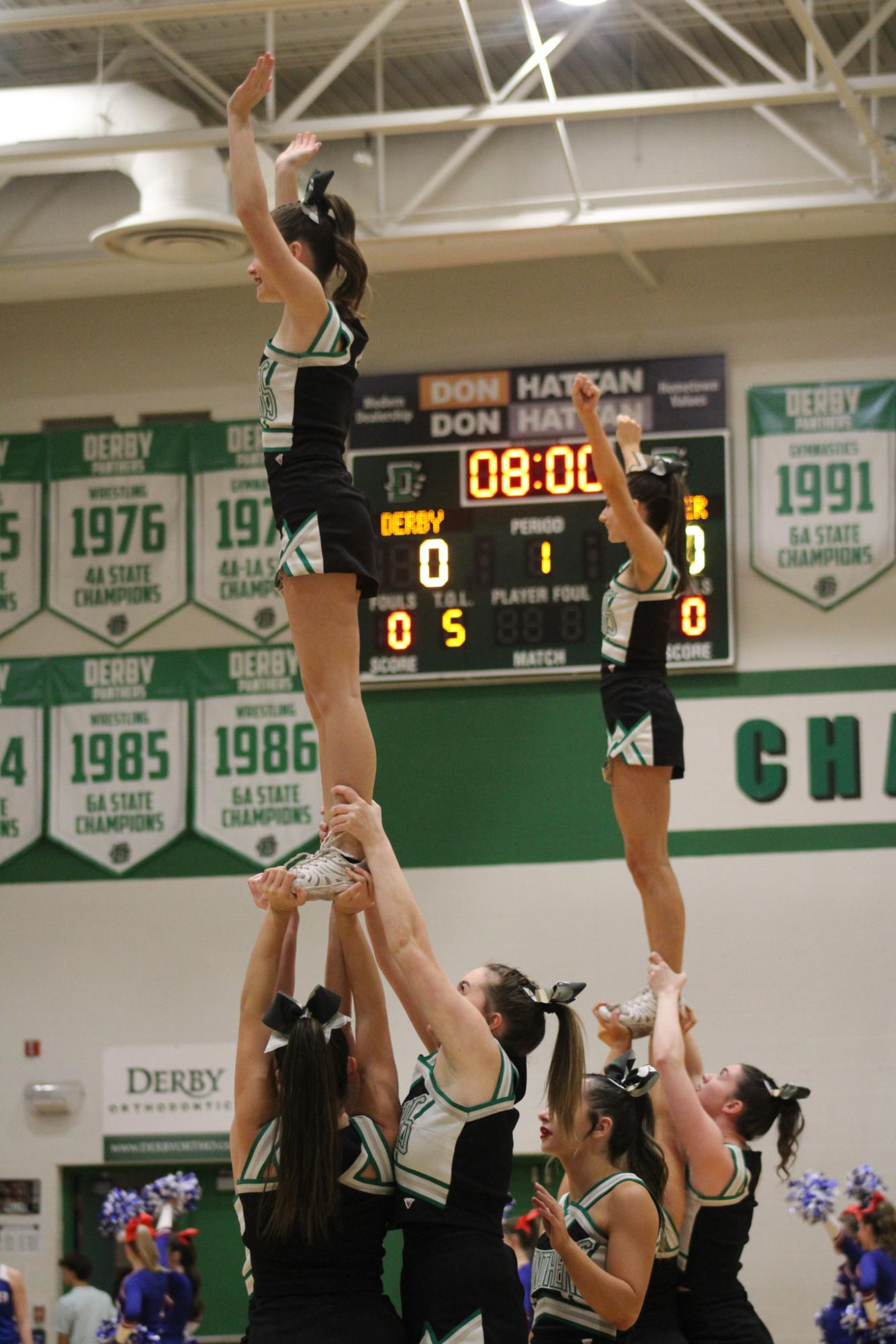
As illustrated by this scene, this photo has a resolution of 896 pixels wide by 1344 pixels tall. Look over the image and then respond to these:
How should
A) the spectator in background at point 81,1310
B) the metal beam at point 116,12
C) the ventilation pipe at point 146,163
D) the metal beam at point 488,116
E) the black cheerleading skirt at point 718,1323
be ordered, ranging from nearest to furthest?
the black cheerleading skirt at point 718,1323 < the metal beam at point 116,12 < the metal beam at point 488,116 < the spectator in background at point 81,1310 < the ventilation pipe at point 146,163

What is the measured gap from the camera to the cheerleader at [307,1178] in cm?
326

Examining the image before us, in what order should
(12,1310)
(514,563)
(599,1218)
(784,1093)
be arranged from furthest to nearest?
(514,563) → (12,1310) → (784,1093) → (599,1218)

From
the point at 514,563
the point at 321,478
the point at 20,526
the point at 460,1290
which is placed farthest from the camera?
the point at 20,526

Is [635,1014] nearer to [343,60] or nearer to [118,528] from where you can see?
[343,60]

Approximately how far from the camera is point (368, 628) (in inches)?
454

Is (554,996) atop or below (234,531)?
below

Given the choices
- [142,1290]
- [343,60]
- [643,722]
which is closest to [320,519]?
[643,722]

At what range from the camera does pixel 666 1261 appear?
14.6 ft

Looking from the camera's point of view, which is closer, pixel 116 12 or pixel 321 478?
pixel 321 478

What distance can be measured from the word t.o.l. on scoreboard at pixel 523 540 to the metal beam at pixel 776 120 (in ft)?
5.05

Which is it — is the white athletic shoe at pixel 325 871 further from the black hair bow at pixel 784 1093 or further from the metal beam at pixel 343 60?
the metal beam at pixel 343 60

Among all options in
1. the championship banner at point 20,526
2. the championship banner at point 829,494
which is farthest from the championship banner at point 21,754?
the championship banner at point 829,494

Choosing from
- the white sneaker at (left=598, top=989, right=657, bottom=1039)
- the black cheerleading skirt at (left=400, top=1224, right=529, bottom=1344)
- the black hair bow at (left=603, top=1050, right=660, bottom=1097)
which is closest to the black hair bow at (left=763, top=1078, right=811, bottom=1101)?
the black hair bow at (left=603, top=1050, right=660, bottom=1097)

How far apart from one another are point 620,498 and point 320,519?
1.54 meters
